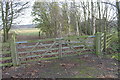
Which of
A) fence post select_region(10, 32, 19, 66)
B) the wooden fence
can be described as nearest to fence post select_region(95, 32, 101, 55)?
the wooden fence

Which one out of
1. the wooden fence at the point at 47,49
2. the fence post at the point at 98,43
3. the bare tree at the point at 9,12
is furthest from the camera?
the bare tree at the point at 9,12

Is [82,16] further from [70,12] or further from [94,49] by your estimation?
[94,49]

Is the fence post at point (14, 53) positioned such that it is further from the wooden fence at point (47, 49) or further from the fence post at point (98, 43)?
the fence post at point (98, 43)

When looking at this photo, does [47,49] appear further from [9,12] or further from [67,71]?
[9,12]

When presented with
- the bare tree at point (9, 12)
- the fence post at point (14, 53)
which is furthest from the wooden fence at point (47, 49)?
the bare tree at point (9, 12)

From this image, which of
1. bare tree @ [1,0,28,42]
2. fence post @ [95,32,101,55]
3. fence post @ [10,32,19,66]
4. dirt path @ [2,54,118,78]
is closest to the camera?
dirt path @ [2,54,118,78]

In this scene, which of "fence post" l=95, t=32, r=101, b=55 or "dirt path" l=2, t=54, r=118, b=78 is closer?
"dirt path" l=2, t=54, r=118, b=78

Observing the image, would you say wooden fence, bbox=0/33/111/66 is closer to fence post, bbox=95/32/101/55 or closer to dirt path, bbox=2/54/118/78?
fence post, bbox=95/32/101/55

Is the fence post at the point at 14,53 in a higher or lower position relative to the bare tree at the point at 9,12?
lower

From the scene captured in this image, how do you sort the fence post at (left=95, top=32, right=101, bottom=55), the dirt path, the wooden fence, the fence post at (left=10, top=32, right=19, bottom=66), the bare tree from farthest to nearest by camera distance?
1. the bare tree
2. the fence post at (left=95, top=32, right=101, bottom=55)
3. the wooden fence
4. the fence post at (left=10, top=32, right=19, bottom=66)
5. the dirt path

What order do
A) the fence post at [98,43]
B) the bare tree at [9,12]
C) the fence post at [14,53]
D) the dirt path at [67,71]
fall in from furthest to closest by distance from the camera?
the bare tree at [9,12], the fence post at [98,43], the fence post at [14,53], the dirt path at [67,71]

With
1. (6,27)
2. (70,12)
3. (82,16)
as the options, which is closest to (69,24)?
(70,12)

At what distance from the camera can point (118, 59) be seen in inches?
221

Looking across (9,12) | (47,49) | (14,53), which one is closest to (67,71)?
(47,49)
